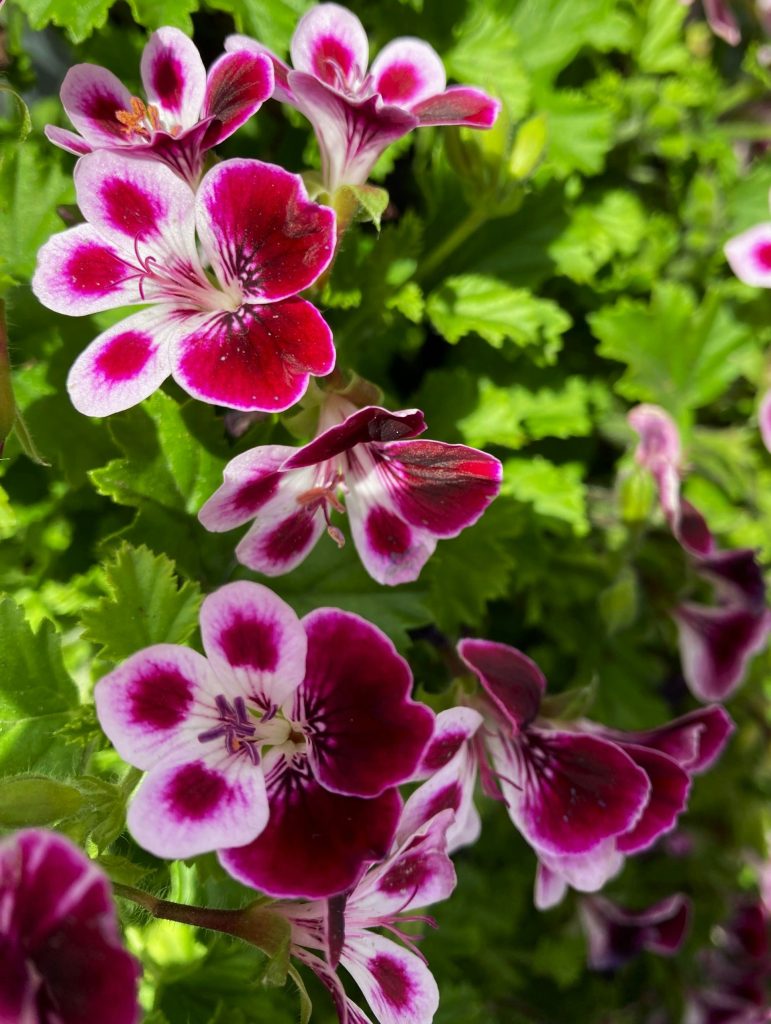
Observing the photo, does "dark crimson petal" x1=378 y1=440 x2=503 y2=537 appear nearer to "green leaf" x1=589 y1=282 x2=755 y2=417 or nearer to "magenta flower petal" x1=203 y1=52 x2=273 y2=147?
"magenta flower petal" x1=203 y1=52 x2=273 y2=147

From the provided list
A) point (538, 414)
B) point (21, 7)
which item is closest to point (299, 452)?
point (21, 7)

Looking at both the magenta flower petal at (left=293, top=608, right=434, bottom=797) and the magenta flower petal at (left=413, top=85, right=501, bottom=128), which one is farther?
the magenta flower petal at (left=413, top=85, right=501, bottom=128)

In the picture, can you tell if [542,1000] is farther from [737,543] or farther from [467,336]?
[467,336]

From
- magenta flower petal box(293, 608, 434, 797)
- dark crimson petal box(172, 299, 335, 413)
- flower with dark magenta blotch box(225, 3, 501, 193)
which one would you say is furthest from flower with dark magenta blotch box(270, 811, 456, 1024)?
flower with dark magenta blotch box(225, 3, 501, 193)

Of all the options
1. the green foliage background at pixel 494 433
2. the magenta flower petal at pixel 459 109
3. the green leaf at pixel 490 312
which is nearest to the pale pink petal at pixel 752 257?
the green foliage background at pixel 494 433

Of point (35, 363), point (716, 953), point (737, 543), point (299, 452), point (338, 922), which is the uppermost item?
point (299, 452)

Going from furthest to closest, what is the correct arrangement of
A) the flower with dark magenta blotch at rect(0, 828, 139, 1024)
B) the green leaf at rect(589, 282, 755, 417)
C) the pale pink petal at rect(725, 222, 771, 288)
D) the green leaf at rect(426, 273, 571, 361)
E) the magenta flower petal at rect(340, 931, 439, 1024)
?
the green leaf at rect(589, 282, 755, 417) < the pale pink petal at rect(725, 222, 771, 288) < the green leaf at rect(426, 273, 571, 361) < the magenta flower petal at rect(340, 931, 439, 1024) < the flower with dark magenta blotch at rect(0, 828, 139, 1024)

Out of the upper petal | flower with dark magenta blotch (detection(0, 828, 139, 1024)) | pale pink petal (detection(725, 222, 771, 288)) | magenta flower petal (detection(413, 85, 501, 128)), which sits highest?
magenta flower petal (detection(413, 85, 501, 128))
